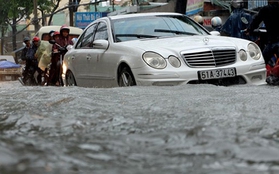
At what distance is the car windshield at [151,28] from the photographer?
7.87 metres

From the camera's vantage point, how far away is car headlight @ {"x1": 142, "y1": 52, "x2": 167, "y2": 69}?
6.80 m

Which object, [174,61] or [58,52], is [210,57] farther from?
[58,52]

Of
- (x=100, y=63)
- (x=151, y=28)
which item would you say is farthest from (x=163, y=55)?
(x=100, y=63)

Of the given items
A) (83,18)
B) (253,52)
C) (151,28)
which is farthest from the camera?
(83,18)

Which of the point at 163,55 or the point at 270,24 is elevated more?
the point at 270,24

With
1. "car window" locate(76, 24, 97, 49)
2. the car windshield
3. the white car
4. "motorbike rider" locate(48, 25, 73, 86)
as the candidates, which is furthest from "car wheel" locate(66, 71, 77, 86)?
"motorbike rider" locate(48, 25, 73, 86)

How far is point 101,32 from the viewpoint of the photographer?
28.0ft

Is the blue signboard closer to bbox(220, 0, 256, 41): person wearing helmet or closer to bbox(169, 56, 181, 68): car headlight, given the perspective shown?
bbox(220, 0, 256, 41): person wearing helmet

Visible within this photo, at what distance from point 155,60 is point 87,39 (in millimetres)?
2534

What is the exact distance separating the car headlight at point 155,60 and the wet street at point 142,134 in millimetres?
1221

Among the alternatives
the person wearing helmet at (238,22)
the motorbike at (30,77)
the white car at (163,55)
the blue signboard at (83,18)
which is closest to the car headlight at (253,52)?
the white car at (163,55)

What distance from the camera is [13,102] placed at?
5496mm

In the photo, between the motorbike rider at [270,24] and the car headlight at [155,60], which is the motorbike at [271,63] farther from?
the car headlight at [155,60]

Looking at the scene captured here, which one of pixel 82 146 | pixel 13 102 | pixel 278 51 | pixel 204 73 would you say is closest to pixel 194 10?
pixel 278 51
